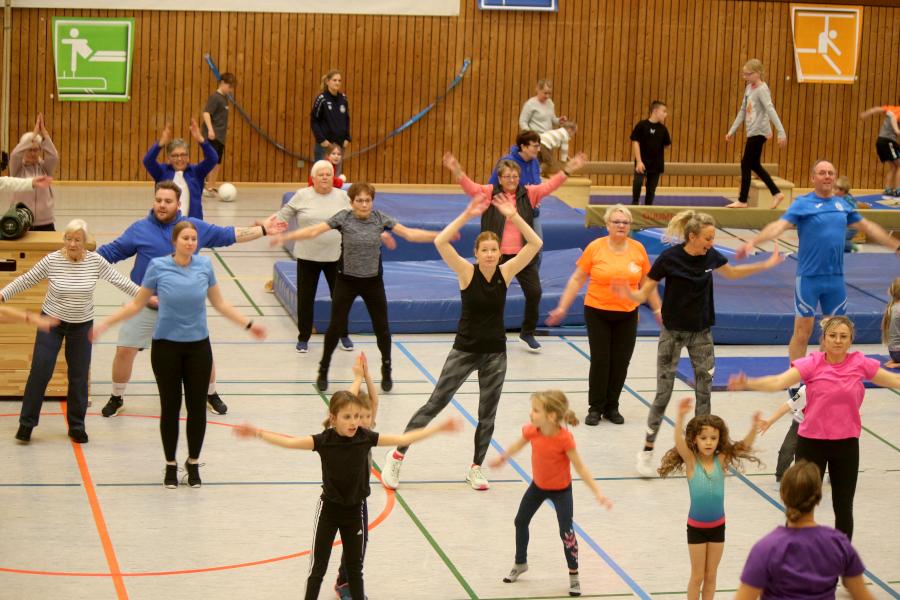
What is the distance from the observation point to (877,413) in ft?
33.3

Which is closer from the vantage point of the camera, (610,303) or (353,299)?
(610,303)

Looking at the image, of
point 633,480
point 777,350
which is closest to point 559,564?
point 633,480

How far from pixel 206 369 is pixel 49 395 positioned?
2344mm

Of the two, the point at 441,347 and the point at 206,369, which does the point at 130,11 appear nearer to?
the point at 441,347

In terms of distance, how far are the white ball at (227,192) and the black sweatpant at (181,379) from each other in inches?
431

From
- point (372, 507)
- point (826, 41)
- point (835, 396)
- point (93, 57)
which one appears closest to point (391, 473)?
point (372, 507)

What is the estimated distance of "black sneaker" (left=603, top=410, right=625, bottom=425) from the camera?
9648 mm

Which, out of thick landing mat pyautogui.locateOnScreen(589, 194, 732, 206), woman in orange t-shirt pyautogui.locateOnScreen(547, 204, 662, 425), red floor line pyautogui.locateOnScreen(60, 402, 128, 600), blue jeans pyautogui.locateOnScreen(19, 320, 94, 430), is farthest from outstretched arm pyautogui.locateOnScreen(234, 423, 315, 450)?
thick landing mat pyautogui.locateOnScreen(589, 194, 732, 206)

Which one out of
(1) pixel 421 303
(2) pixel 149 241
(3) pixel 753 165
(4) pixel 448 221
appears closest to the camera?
(2) pixel 149 241

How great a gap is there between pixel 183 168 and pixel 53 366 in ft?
10.0

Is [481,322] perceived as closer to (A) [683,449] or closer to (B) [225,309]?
(B) [225,309]

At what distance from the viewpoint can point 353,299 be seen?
9992 mm

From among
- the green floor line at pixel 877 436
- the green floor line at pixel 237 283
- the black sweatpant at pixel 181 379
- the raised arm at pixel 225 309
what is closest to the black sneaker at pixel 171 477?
the black sweatpant at pixel 181 379

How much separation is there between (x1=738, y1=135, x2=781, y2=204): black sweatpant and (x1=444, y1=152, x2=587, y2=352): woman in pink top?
601 centimetres
